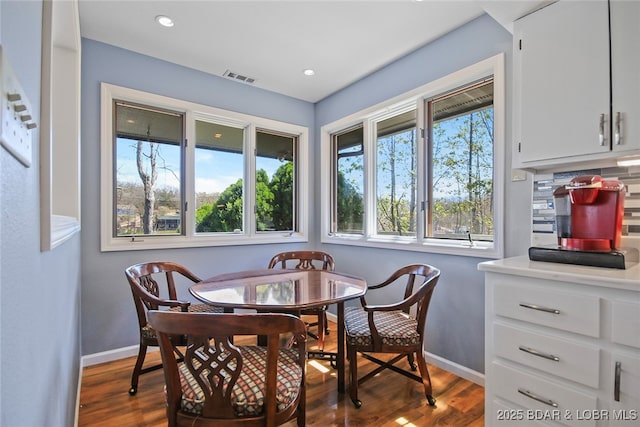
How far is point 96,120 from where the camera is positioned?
2561mm

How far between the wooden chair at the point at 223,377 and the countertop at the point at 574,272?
1.05 m

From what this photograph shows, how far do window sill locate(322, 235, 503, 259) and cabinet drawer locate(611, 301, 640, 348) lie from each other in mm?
959

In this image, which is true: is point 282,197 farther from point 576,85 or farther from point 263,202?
point 576,85

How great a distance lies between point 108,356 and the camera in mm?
2582

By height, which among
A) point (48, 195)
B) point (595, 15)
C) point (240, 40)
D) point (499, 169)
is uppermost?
point (240, 40)

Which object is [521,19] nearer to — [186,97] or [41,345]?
[41,345]

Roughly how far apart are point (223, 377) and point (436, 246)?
1.93m

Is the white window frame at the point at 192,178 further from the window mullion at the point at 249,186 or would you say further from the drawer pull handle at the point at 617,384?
the drawer pull handle at the point at 617,384

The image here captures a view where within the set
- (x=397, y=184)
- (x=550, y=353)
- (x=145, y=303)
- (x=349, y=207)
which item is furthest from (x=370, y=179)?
(x=145, y=303)

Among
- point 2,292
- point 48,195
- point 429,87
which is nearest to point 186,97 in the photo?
point 429,87

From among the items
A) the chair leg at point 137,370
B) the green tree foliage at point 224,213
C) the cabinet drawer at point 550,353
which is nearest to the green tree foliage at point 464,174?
the cabinet drawer at point 550,353

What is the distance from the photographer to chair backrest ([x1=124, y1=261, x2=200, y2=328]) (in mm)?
2006

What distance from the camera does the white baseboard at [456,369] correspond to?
2.23m

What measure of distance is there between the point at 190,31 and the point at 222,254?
2078mm
